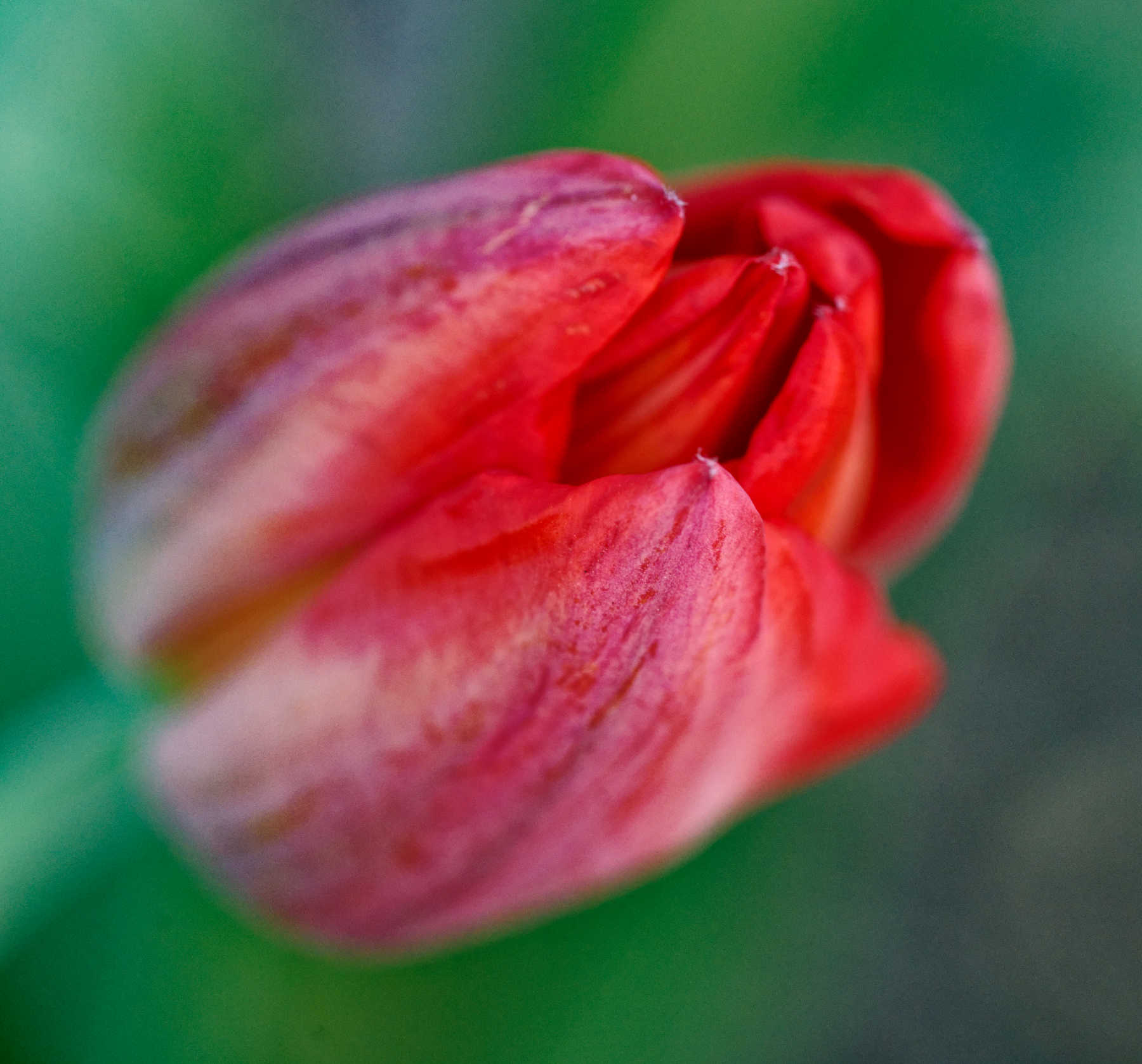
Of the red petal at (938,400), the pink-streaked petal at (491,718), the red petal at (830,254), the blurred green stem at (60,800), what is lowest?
the blurred green stem at (60,800)

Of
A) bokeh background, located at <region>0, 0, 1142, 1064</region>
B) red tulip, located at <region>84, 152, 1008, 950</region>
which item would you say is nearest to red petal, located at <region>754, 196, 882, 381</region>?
red tulip, located at <region>84, 152, 1008, 950</region>

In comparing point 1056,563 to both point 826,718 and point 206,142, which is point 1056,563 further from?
point 206,142

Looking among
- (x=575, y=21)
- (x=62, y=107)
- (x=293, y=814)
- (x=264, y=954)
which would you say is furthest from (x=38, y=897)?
(x=575, y=21)

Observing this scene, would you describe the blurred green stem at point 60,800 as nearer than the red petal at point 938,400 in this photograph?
No

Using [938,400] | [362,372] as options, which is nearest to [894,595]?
[938,400]

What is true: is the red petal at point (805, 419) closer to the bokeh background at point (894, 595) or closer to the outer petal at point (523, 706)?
the outer petal at point (523, 706)

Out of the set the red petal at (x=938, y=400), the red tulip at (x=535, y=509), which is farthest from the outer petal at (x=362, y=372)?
the red petal at (x=938, y=400)
